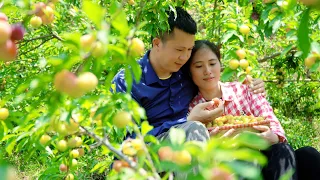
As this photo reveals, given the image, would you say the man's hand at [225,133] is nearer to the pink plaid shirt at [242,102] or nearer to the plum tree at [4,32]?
the pink plaid shirt at [242,102]

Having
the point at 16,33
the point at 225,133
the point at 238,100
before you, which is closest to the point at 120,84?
the point at 225,133

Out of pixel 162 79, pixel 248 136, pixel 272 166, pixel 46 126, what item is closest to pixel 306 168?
pixel 272 166

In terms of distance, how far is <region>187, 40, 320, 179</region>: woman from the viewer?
6.20 ft

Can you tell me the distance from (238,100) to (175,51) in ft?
1.33

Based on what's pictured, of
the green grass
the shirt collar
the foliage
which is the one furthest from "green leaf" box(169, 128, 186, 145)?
the green grass

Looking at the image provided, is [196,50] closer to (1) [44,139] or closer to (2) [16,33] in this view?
(1) [44,139]

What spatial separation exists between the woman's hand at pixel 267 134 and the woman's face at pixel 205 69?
1.01 ft

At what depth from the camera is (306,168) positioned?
193cm

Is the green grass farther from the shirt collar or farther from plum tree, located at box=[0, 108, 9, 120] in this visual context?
plum tree, located at box=[0, 108, 9, 120]

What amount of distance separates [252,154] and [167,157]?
199 millimetres

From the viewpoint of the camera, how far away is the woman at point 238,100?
1.89 meters

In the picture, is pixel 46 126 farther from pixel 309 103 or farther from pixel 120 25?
pixel 309 103

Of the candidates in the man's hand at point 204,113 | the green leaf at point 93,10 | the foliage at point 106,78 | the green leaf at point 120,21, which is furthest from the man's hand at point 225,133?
the green leaf at point 93,10

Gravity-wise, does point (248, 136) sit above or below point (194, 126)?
above
